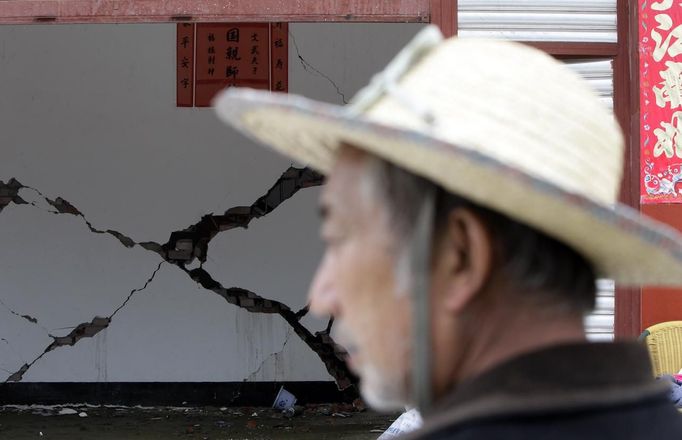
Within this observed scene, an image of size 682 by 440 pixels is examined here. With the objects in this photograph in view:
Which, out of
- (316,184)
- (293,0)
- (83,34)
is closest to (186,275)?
(316,184)

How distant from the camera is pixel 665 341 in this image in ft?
11.3

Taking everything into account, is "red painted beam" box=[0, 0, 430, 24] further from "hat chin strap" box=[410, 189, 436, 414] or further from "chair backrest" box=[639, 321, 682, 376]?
"hat chin strap" box=[410, 189, 436, 414]

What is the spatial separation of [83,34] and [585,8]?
12.9ft

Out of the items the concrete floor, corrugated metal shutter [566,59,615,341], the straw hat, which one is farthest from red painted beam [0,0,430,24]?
the concrete floor

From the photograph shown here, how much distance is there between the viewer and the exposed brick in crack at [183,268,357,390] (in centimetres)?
611

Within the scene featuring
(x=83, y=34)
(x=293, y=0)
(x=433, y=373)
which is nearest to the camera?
(x=433, y=373)

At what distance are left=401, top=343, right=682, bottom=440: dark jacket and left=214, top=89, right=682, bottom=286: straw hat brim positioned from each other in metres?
0.12

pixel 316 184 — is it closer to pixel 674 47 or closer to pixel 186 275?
pixel 186 275

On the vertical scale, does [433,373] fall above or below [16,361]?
above

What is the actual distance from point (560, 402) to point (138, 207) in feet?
18.4

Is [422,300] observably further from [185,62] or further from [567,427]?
[185,62]

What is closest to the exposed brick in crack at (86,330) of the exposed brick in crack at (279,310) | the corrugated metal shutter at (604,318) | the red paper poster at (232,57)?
the exposed brick in crack at (279,310)

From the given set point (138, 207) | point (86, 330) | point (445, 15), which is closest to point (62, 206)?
point (138, 207)

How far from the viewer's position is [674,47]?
3.40 meters
